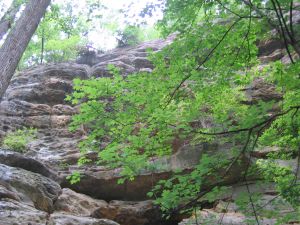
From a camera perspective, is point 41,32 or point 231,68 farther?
point 41,32

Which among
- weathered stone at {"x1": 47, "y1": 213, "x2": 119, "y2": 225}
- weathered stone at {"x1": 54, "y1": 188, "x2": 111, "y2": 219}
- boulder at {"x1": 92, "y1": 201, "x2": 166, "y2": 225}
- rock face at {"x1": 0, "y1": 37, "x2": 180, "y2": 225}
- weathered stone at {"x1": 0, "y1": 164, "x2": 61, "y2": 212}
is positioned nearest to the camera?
weathered stone at {"x1": 47, "y1": 213, "x2": 119, "y2": 225}

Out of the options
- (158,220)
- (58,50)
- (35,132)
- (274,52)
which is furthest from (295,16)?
(58,50)

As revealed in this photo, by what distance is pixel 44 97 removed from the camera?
15523mm

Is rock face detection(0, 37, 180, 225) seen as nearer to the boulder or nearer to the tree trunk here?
the boulder

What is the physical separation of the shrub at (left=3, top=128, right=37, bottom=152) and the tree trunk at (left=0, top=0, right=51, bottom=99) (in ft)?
13.0

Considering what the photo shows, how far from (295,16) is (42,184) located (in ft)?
43.6

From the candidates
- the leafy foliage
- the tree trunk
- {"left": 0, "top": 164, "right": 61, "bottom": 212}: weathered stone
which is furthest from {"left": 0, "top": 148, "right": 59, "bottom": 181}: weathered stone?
the leafy foliage

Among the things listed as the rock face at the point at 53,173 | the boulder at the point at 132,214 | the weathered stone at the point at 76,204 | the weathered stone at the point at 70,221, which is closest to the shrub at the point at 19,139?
the rock face at the point at 53,173

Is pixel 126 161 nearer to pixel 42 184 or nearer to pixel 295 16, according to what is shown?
pixel 42 184

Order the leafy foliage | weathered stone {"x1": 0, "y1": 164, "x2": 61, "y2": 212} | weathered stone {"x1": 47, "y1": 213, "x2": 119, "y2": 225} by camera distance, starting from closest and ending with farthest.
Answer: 1. the leafy foliage
2. weathered stone {"x1": 47, "y1": 213, "x2": 119, "y2": 225}
3. weathered stone {"x1": 0, "y1": 164, "x2": 61, "y2": 212}

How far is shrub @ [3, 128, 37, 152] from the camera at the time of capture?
11.3 m

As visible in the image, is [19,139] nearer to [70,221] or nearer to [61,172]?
[61,172]

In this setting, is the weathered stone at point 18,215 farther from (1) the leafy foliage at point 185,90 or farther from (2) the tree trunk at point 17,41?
(2) the tree trunk at point 17,41

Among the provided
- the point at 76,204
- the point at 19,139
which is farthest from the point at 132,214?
the point at 19,139
